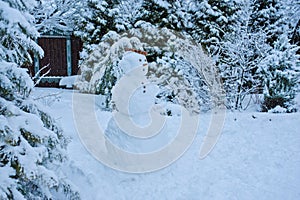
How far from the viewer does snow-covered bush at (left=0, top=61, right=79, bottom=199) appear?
1896 millimetres

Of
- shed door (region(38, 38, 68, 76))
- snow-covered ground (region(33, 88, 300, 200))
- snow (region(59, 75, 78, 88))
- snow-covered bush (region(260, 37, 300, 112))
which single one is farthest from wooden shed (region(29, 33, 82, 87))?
snow-covered bush (region(260, 37, 300, 112))

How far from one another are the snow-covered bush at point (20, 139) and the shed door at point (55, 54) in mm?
9090

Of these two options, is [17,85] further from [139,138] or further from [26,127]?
[139,138]

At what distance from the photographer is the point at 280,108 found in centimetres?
595

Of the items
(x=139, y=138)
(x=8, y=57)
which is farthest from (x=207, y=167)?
(x=8, y=57)

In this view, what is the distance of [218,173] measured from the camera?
143 inches

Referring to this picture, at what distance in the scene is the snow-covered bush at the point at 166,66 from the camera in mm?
6961

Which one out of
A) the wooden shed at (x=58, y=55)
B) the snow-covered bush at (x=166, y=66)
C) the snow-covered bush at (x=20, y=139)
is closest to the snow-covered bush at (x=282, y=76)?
the snow-covered bush at (x=166, y=66)

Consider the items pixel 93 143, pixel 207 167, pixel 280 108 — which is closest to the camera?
pixel 207 167

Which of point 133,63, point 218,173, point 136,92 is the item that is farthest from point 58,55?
point 218,173

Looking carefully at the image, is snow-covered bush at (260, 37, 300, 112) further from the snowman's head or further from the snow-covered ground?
the snowman's head

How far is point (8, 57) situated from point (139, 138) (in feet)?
6.34

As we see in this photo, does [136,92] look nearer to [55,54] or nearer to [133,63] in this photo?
[133,63]

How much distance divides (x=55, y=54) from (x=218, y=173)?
29.5 ft
